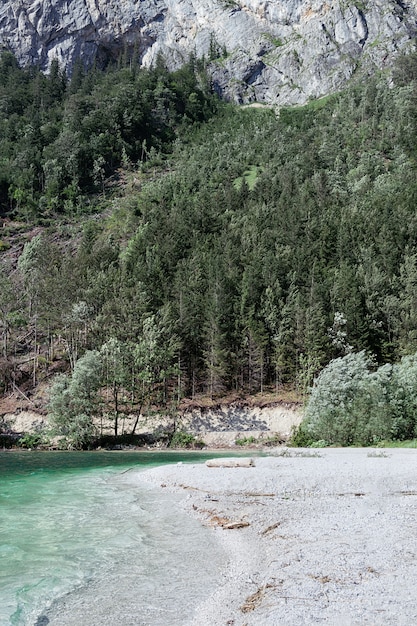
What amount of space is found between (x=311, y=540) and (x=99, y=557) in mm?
6005

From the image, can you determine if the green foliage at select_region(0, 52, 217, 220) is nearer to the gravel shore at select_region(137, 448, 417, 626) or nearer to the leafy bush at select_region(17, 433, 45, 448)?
the leafy bush at select_region(17, 433, 45, 448)

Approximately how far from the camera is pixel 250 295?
77.2 metres

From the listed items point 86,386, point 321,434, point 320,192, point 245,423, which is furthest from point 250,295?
point 320,192

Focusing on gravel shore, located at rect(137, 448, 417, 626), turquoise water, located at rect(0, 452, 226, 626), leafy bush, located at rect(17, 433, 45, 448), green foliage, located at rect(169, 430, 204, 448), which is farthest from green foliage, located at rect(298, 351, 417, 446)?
leafy bush, located at rect(17, 433, 45, 448)

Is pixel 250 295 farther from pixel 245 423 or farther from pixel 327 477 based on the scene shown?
pixel 327 477

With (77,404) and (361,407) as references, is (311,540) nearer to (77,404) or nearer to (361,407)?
(361,407)

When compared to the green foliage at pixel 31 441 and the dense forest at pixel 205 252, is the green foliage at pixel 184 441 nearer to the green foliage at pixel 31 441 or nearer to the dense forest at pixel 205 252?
the dense forest at pixel 205 252

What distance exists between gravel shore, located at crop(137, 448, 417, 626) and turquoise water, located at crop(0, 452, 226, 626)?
824mm

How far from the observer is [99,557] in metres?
14.5

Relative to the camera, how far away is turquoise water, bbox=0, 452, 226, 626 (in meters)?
10.6

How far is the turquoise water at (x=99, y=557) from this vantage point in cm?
1059

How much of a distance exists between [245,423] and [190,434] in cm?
752

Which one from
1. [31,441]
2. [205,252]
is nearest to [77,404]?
[31,441]

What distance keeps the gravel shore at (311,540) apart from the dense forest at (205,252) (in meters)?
35.0
